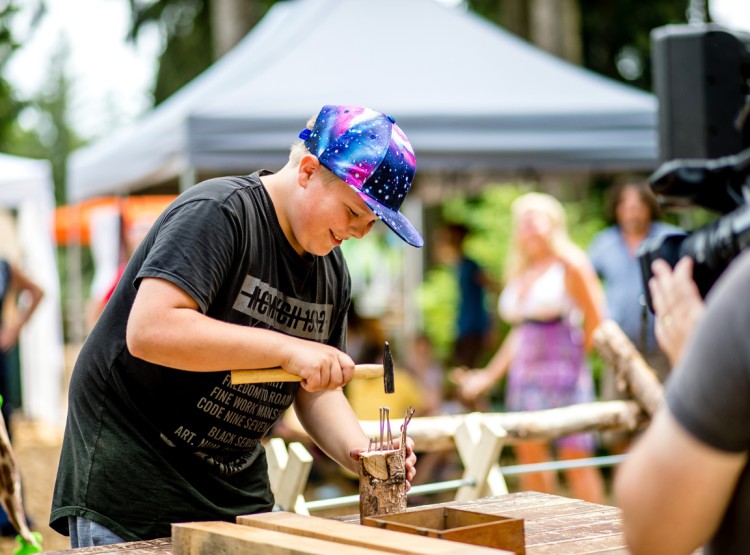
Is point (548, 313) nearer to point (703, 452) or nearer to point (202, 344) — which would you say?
point (202, 344)

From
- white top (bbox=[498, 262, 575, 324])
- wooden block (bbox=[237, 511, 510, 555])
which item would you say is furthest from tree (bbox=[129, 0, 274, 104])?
wooden block (bbox=[237, 511, 510, 555])

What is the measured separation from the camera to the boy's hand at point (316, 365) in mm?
1985

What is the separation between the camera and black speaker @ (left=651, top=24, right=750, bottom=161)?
2.69 metres

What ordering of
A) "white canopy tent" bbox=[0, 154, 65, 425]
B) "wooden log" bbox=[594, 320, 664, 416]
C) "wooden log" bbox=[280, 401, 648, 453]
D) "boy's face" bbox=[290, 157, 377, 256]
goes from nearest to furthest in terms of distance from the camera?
"boy's face" bbox=[290, 157, 377, 256]
"wooden log" bbox=[280, 401, 648, 453]
"wooden log" bbox=[594, 320, 664, 416]
"white canopy tent" bbox=[0, 154, 65, 425]

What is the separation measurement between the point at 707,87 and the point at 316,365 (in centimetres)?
141

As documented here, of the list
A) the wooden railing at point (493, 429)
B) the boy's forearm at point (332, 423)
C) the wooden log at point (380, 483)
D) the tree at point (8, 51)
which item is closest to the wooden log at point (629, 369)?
the wooden railing at point (493, 429)

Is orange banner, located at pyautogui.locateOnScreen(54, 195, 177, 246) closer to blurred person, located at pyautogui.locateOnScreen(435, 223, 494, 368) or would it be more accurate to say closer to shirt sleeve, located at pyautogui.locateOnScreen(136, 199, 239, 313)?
blurred person, located at pyautogui.locateOnScreen(435, 223, 494, 368)

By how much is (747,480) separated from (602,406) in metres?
3.51

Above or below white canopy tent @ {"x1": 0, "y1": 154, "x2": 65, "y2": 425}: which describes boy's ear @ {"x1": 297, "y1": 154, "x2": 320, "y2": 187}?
above

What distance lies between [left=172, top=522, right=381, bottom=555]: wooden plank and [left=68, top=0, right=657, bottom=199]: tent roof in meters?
3.69

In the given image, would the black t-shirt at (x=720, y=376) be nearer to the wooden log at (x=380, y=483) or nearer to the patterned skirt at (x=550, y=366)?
the wooden log at (x=380, y=483)

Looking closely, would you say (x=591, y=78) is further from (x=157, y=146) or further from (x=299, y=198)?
(x=299, y=198)

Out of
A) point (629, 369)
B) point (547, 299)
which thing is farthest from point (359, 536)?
point (547, 299)

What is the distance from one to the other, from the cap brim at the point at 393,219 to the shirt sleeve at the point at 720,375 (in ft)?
3.59
